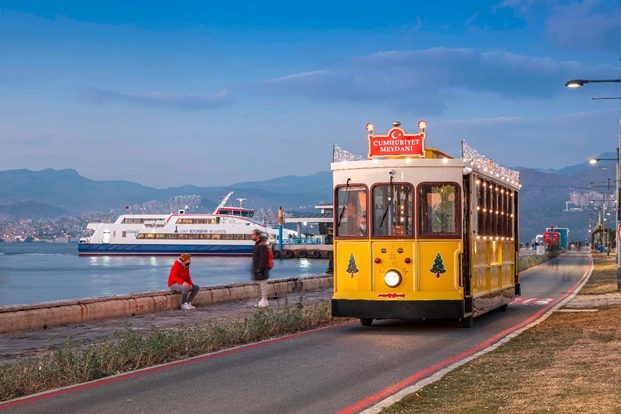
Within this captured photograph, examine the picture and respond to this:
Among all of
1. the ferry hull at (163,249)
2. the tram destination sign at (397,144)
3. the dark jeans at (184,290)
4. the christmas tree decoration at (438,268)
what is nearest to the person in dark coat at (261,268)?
the dark jeans at (184,290)

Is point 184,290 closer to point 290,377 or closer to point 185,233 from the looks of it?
point 290,377

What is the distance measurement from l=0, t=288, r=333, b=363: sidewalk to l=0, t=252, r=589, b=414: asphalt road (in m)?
1.98

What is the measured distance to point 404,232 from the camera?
52.1ft

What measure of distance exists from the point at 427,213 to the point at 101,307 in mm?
7568

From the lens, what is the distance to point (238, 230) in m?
122

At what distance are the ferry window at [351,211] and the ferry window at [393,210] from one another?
23 centimetres

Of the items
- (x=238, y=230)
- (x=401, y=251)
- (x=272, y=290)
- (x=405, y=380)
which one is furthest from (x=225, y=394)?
(x=238, y=230)

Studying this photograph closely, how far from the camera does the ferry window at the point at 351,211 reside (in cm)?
1616

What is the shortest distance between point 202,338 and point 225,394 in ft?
13.2

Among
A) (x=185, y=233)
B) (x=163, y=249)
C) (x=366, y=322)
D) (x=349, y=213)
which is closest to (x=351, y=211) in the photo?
(x=349, y=213)

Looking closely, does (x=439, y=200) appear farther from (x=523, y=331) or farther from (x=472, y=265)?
(x=523, y=331)

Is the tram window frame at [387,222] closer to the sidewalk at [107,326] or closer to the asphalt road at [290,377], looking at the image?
the asphalt road at [290,377]

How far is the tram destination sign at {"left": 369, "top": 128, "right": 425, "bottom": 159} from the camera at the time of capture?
16.1m

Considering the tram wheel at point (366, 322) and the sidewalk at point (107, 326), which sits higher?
the tram wheel at point (366, 322)
